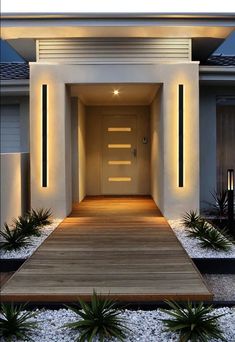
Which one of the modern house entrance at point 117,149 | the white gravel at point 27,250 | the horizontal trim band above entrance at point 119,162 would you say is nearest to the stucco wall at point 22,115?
the modern house entrance at point 117,149

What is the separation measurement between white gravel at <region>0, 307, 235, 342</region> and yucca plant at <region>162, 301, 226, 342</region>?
0.23ft

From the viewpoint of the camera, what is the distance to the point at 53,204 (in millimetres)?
8352

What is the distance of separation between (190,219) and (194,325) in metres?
4.53

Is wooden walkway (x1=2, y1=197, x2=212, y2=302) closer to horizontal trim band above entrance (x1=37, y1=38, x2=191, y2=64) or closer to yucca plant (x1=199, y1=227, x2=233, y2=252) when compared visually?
yucca plant (x1=199, y1=227, x2=233, y2=252)

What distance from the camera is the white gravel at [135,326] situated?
3.32 m

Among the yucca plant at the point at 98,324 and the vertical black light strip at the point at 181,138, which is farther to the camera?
the vertical black light strip at the point at 181,138

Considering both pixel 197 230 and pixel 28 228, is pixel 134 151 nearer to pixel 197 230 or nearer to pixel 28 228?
pixel 197 230

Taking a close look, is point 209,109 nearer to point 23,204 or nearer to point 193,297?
point 23,204

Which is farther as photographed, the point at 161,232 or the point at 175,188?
the point at 175,188

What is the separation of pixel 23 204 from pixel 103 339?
5661mm

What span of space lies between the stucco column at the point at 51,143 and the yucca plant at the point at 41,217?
10 centimetres

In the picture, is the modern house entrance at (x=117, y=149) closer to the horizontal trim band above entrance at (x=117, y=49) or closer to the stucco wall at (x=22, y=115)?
the stucco wall at (x=22, y=115)

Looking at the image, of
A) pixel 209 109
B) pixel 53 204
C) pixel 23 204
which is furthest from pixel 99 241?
pixel 209 109

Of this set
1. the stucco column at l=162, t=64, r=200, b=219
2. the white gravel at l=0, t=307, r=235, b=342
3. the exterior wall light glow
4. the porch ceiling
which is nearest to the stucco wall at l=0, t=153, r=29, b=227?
the porch ceiling
